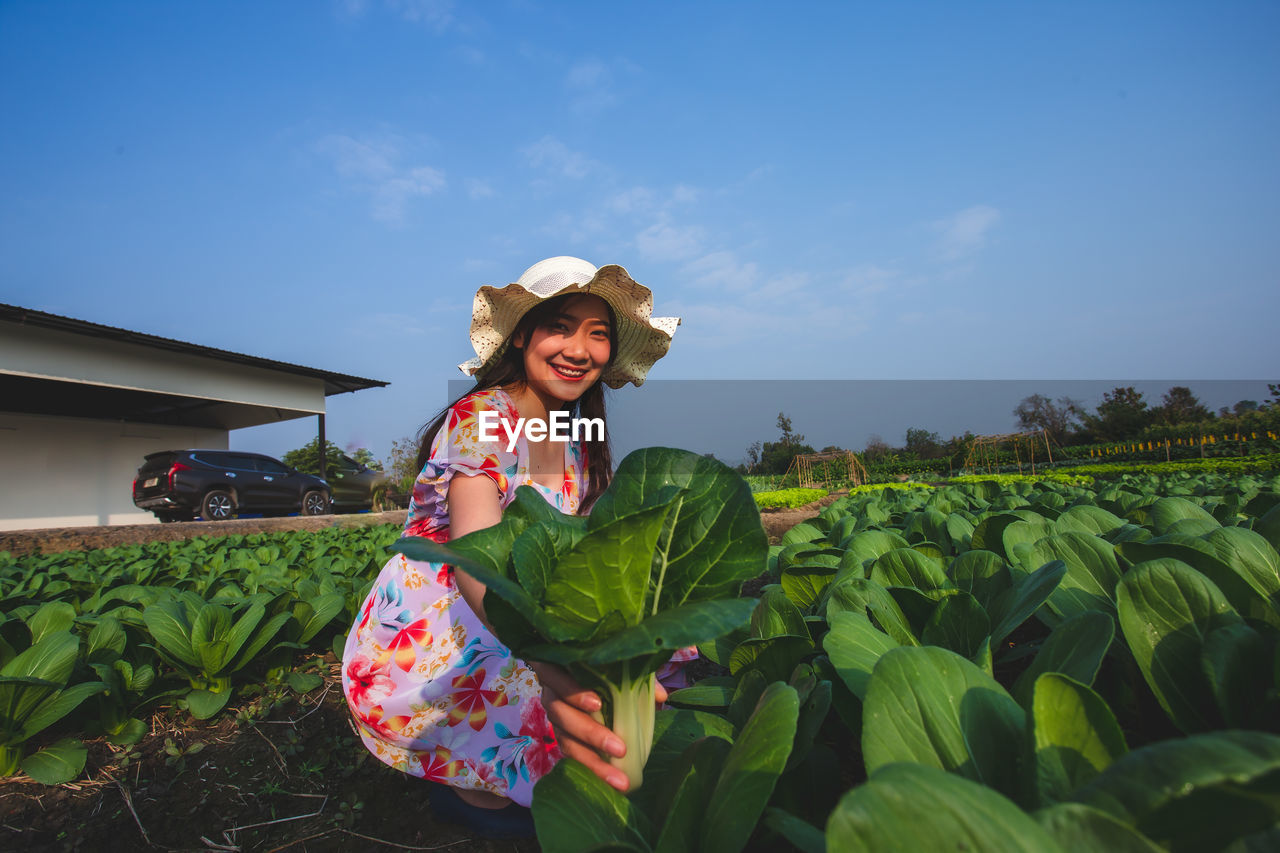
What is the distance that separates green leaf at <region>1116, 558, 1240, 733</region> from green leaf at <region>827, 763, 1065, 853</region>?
14.8 inches

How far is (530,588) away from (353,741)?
8.18 feet

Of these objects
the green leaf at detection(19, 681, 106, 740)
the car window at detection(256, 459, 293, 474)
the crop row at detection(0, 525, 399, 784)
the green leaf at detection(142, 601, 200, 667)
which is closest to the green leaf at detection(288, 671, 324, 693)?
the crop row at detection(0, 525, 399, 784)

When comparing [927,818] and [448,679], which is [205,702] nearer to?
[448,679]

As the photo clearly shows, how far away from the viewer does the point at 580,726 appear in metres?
0.71

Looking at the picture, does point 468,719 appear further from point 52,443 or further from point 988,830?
point 52,443

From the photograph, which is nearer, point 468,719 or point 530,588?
point 530,588

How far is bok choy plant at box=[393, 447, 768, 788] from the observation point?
1.71 feet

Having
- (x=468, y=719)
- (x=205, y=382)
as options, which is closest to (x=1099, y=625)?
(x=468, y=719)

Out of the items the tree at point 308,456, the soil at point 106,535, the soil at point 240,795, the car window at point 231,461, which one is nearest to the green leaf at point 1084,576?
the soil at point 240,795

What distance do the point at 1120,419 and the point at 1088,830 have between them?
1788 inches

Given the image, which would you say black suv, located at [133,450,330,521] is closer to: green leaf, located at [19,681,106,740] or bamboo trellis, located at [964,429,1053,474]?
green leaf, located at [19,681,106,740]

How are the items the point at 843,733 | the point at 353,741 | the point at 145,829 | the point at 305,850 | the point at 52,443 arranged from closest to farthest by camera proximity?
the point at 843,733, the point at 305,850, the point at 145,829, the point at 353,741, the point at 52,443

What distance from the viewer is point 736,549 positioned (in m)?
0.62

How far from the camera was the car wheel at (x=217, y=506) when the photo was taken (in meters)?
13.9
